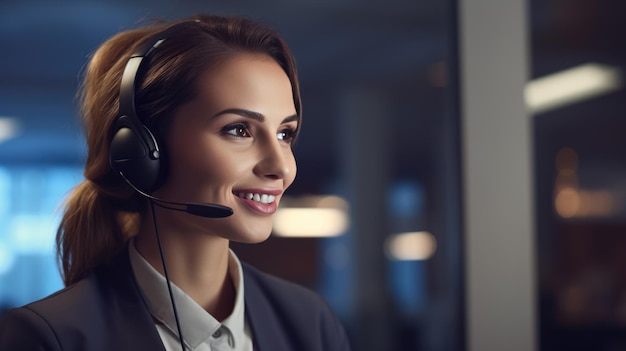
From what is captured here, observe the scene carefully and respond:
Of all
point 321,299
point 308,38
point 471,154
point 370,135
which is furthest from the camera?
point 370,135

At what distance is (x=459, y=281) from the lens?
140 cm

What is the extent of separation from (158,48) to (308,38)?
3.97 metres

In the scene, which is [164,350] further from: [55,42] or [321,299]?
[55,42]

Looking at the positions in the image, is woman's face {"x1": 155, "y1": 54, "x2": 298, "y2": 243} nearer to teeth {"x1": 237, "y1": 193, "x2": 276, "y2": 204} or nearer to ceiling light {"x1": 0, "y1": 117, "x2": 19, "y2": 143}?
teeth {"x1": 237, "y1": 193, "x2": 276, "y2": 204}

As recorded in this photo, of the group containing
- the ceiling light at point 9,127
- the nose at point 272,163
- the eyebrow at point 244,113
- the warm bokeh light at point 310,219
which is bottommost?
the warm bokeh light at point 310,219

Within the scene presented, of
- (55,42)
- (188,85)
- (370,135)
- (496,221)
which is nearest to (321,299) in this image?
(188,85)

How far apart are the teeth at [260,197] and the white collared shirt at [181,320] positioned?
15 cm

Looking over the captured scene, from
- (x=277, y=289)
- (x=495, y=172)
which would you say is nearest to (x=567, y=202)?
(x=495, y=172)

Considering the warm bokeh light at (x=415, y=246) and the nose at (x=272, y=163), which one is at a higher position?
the nose at (x=272, y=163)

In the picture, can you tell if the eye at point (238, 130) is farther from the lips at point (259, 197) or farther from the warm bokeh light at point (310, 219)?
the warm bokeh light at point (310, 219)

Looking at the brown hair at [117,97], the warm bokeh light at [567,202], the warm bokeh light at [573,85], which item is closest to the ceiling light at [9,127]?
the warm bokeh light at [573,85]

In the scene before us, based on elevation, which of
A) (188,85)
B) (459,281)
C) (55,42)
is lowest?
(459,281)

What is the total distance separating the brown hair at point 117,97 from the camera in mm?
872

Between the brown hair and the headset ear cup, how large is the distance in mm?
40
